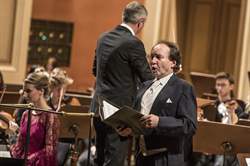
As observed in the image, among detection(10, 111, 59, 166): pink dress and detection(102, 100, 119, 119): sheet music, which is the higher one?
detection(102, 100, 119, 119): sheet music

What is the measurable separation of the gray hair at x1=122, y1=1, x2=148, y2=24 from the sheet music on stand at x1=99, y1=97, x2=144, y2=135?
0.94m

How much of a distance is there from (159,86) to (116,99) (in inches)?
30.3

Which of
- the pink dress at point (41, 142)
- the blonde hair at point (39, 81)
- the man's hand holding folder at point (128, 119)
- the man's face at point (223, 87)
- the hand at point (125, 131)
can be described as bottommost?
the pink dress at point (41, 142)

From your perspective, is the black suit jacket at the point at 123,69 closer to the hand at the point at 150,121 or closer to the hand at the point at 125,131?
the hand at the point at 125,131

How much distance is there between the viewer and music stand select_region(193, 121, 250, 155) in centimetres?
532

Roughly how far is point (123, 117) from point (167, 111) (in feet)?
0.88

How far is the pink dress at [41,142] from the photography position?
16.9 ft

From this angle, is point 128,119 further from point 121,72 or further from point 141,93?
point 121,72

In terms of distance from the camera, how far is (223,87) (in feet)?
24.7

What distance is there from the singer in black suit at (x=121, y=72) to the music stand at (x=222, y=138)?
2.74ft

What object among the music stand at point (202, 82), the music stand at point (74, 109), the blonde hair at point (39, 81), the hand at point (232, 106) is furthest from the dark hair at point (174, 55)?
the music stand at point (202, 82)

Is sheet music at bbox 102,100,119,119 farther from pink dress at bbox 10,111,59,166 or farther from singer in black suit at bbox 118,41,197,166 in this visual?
pink dress at bbox 10,111,59,166

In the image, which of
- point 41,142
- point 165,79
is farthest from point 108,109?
point 41,142

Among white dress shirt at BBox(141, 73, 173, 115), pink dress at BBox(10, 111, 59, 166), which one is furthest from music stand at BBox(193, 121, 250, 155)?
white dress shirt at BBox(141, 73, 173, 115)
